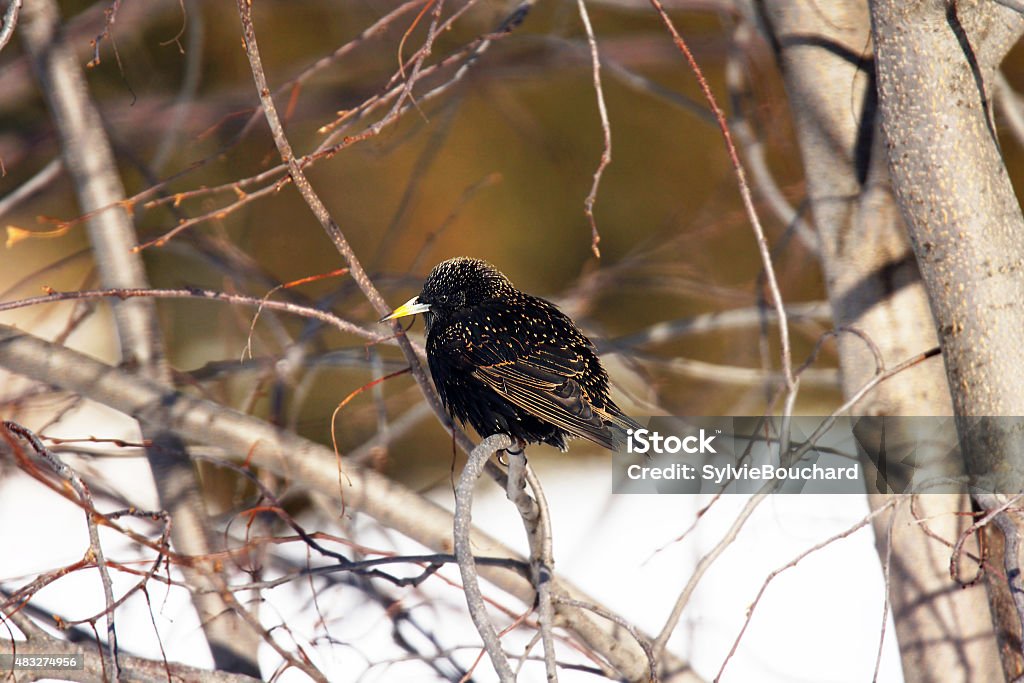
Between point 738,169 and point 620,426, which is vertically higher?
point 738,169

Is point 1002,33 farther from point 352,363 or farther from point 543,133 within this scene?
point 543,133

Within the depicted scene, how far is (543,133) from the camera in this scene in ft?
10.7

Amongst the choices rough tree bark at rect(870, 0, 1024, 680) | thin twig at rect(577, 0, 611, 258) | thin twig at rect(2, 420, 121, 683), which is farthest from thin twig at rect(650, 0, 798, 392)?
thin twig at rect(2, 420, 121, 683)

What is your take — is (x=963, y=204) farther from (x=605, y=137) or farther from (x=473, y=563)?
(x=473, y=563)

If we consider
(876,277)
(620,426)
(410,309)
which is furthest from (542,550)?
(876,277)

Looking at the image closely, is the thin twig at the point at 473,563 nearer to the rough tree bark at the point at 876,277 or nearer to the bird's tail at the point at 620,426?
the bird's tail at the point at 620,426

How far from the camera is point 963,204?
122cm

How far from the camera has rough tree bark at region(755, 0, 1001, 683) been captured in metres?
1.46

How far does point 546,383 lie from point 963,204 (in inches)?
25.9

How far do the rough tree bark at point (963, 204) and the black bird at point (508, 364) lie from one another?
527mm

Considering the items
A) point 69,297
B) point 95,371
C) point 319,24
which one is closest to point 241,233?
point 319,24

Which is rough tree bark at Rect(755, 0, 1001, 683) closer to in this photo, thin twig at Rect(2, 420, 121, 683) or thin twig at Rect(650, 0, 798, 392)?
thin twig at Rect(650, 0, 798, 392)

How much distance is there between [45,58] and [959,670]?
2166 millimetres

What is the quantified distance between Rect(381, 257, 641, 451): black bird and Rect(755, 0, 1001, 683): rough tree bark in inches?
21.4
